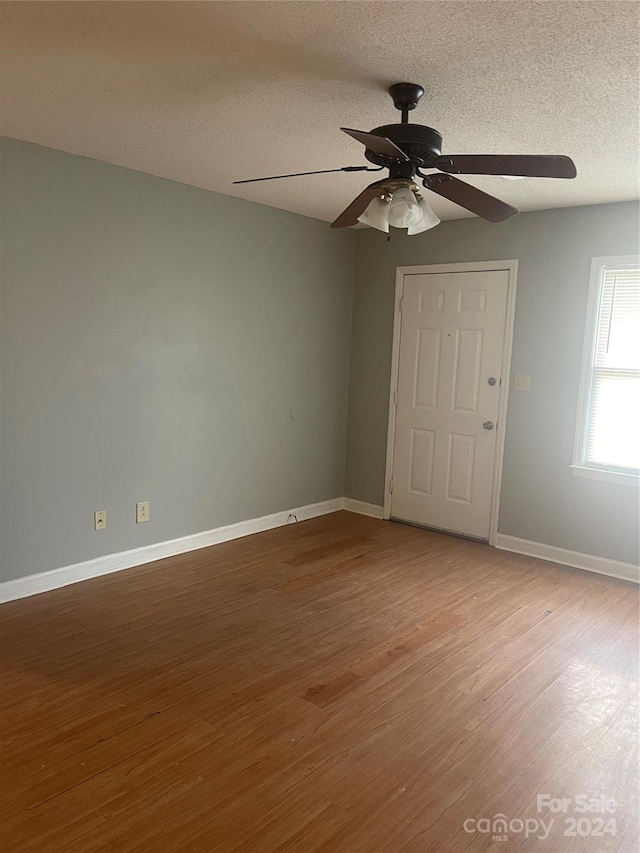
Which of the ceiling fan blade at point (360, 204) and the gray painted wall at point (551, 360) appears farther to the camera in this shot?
the gray painted wall at point (551, 360)

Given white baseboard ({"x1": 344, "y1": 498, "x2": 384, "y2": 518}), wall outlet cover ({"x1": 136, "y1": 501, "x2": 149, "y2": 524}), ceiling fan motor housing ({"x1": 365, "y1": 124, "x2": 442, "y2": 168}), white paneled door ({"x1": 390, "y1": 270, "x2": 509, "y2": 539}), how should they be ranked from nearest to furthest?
ceiling fan motor housing ({"x1": 365, "y1": 124, "x2": 442, "y2": 168}) < wall outlet cover ({"x1": 136, "y1": 501, "x2": 149, "y2": 524}) < white paneled door ({"x1": 390, "y1": 270, "x2": 509, "y2": 539}) < white baseboard ({"x1": 344, "y1": 498, "x2": 384, "y2": 518})

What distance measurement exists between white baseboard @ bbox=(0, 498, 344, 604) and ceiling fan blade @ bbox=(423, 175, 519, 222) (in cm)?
284

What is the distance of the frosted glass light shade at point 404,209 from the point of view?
242 centimetres

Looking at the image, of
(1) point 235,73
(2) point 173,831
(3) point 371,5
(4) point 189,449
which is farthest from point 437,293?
(2) point 173,831

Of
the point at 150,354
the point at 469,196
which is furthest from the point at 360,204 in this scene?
the point at 150,354

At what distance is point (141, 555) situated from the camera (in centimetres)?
414

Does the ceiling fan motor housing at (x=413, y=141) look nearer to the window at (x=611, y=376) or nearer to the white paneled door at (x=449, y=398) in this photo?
the window at (x=611, y=376)

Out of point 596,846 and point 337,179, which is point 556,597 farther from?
point 337,179

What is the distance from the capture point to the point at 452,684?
112 inches

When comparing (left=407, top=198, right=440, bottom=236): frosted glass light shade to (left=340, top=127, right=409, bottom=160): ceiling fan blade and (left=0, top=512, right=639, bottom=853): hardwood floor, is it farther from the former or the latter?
(left=0, top=512, right=639, bottom=853): hardwood floor

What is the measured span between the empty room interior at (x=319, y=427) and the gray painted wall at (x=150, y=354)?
0.02 m

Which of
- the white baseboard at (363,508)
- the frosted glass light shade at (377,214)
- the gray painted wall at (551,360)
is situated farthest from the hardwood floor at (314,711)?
the frosted glass light shade at (377,214)

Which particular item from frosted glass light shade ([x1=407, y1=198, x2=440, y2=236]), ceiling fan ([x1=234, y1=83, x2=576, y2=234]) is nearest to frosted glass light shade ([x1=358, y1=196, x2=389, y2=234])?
ceiling fan ([x1=234, y1=83, x2=576, y2=234])

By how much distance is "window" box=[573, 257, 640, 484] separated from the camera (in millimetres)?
4133
